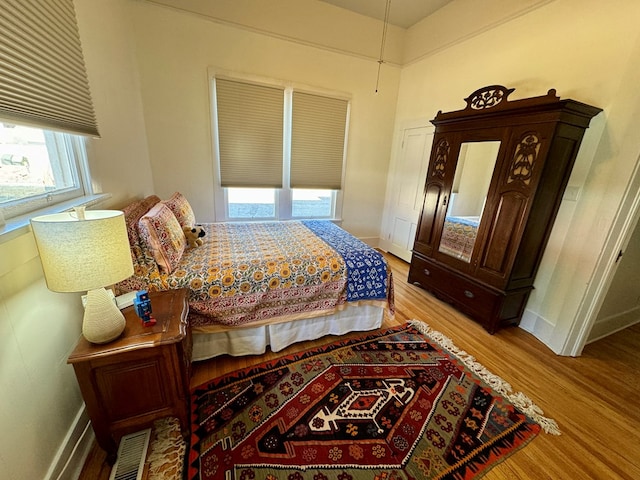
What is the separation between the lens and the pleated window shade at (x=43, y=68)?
0.94m

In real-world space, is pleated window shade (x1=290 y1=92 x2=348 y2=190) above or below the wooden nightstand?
above

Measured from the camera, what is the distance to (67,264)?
2.81 ft

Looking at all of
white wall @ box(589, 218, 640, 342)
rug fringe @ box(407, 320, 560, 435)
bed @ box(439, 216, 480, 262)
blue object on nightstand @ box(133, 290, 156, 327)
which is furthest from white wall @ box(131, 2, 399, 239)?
white wall @ box(589, 218, 640, 342)

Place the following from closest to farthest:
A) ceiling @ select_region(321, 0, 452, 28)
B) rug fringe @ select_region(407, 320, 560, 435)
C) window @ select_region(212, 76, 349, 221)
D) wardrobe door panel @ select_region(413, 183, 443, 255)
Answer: rug fringe @ select_region(407, 320, 560, 435)
wardrobe door panel @ select_region(413, 183, 443, 255)
ceiling @ select_region(321, 0, 452, 28)
window @ select_region(212, 76, 349, 221)

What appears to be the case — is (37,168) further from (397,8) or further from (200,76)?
(397,8)

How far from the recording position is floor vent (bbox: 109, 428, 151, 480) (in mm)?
1130

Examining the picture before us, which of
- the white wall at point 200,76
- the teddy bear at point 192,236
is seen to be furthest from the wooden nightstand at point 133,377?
the white wall at point 200,76

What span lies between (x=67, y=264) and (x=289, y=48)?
3401 millimetres

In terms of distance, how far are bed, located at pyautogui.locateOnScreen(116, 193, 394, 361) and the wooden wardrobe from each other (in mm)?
914

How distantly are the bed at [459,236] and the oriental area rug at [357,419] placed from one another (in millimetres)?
974

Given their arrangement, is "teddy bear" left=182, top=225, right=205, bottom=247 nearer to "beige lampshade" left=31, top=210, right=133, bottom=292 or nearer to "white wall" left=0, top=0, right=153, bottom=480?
"white wall" left=0, top=0, right=153, bottom=480

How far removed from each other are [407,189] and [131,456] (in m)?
3.84

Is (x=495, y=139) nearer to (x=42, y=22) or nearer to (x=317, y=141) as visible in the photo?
(x=317, y=141)

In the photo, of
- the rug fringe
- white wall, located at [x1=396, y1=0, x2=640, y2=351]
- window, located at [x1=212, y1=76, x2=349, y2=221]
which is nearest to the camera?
the rug fringe
